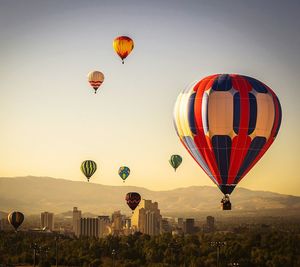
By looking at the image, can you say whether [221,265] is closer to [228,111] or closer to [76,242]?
[76,242]

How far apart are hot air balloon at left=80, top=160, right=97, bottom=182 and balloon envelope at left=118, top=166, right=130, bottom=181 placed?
1227 centimetres

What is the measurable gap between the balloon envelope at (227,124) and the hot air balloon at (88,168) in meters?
65.5

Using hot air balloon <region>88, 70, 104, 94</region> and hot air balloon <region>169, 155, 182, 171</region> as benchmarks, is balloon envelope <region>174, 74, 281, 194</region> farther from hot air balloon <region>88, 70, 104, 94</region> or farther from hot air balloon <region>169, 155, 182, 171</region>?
hot air balloon <region>169, 155, 182, 171</region>

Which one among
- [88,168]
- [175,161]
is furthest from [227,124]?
[88,168]

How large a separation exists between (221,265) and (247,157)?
64539 millimetres

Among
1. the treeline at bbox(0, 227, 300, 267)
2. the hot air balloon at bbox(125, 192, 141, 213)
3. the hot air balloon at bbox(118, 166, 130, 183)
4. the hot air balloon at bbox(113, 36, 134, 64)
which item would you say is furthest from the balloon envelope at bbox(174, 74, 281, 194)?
the hot air balloon at bbox(118, 166, 130, 183)

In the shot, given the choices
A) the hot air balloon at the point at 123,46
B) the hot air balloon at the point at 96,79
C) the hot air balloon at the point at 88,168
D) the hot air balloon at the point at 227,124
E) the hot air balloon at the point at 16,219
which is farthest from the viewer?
the hot air balloon at the point at 16,219

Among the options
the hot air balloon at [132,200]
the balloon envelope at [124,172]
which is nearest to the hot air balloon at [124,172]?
the balloon envelope at [124,172]

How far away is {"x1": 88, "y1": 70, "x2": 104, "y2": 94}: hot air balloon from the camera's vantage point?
117675 mm

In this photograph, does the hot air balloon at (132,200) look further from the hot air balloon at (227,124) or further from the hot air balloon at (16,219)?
the hot air balloon at (227,124)

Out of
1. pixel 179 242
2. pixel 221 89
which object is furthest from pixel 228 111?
pixel 179 242

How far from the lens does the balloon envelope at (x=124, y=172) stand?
6467 inches

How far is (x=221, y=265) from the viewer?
143500 mm

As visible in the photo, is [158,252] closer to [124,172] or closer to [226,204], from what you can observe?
[124,172]
